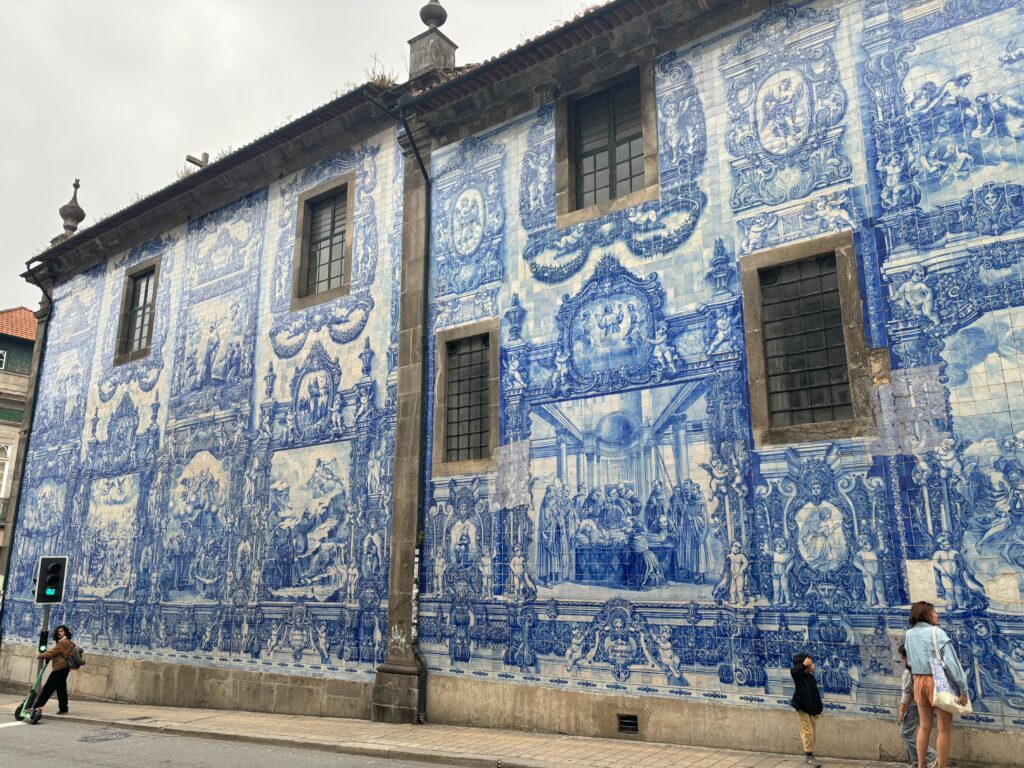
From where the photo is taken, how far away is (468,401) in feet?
34.9

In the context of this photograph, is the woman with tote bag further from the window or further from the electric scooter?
the window

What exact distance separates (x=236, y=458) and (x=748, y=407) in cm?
845

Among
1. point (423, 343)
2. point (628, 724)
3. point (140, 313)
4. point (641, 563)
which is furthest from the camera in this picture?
point (140, 313)

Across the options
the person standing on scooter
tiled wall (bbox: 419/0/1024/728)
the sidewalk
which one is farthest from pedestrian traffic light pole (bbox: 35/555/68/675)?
tiled wall (bbox: 419/0/1024/728)

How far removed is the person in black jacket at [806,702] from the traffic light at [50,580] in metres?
10.1

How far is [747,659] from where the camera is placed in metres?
7.72

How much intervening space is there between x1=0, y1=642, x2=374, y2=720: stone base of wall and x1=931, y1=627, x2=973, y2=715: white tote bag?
6748mm

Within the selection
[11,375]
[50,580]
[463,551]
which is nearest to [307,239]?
[463,551]

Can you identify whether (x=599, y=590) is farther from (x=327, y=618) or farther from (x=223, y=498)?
(x=223, y=498)

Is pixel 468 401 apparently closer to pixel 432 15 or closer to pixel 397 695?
pixel 397 695

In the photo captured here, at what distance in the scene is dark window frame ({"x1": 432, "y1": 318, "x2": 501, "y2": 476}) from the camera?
399 inches

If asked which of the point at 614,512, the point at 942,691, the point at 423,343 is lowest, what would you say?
the point at 942,691

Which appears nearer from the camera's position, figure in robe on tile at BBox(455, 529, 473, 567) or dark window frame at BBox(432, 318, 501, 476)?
figure in robe on tile at BBox(455, 529, 473, 567)

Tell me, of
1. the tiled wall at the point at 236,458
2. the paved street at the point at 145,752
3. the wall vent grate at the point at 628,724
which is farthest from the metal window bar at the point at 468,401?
the paved street at the point at 145,752
